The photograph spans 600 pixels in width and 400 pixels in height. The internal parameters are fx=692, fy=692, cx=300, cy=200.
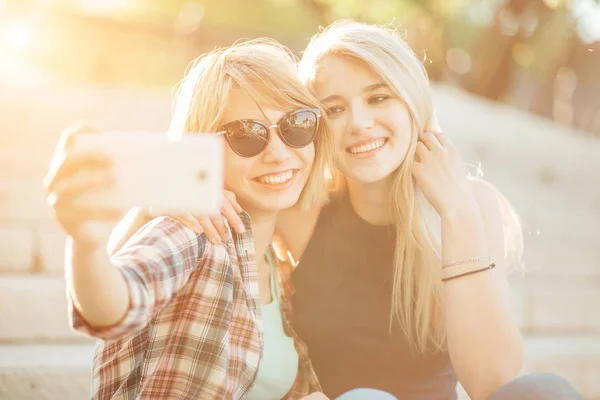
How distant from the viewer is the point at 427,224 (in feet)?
9.47

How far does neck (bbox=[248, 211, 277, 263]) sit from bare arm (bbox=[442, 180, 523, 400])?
2.11 ft

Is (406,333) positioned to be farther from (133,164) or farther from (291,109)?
(133,164)

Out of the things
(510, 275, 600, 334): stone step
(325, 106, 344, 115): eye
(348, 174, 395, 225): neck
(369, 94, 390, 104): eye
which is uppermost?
(369, 94, 390, 104): eye

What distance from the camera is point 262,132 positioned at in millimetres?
2320

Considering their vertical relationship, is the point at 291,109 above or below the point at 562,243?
above

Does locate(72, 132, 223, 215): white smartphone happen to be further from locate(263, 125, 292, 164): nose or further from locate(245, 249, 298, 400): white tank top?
locate(245, 249, 298, 400): white tank top

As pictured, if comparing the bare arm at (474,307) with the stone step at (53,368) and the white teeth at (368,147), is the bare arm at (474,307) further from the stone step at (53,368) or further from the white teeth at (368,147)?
the stone step at (53,368)

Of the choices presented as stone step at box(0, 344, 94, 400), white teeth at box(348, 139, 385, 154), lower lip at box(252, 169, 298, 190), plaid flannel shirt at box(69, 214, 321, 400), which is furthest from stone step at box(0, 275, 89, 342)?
white teeth at box(348, 139, 385, 154)

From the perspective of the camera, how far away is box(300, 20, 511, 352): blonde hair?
9.01ft

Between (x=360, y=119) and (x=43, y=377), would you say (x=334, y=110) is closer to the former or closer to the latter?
(x=360, y=119)

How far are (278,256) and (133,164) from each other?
145cm

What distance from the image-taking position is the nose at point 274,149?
2.36 meters

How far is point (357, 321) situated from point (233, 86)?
1.10 metres

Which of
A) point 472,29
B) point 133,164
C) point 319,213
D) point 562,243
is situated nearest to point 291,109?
point 319,213
